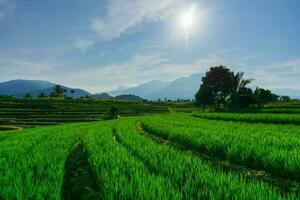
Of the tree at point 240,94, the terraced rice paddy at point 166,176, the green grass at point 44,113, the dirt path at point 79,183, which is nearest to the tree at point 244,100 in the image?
the tree at point 240,94

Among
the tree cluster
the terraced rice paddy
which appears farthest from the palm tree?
the terraced rice paddy

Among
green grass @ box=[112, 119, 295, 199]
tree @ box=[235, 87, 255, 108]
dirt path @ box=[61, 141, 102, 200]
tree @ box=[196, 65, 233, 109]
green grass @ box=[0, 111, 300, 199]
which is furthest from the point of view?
tree @ box=[196, 65, 233, 109]

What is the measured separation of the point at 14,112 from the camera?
9119 cm

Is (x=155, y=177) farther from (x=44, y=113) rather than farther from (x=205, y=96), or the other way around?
(x=44, y=113)

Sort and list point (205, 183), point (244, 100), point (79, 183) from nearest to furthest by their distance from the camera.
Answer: point (205, 183) → point (79, 183) → point (244, 100)

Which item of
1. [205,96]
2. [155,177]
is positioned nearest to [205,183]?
[155,177]

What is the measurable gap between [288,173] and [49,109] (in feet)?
332

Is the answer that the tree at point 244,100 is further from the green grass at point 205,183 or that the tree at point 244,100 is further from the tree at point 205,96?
the green grass at point 205,183

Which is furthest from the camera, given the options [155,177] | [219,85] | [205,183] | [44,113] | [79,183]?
[44,113]

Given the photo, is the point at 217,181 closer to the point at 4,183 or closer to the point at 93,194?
→ the point at 93,194

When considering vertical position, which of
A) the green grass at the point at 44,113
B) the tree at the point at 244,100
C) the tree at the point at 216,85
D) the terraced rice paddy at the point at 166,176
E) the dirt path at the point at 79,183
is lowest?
the green grass at the point at 44,113

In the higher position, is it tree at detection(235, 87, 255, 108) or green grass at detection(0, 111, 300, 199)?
tree at detection(235, 87, 255, 108)

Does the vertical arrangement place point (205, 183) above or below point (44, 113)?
above

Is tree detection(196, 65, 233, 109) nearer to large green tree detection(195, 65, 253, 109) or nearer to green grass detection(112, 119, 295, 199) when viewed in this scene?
large green tree detection(195, 65, 253, 109)
